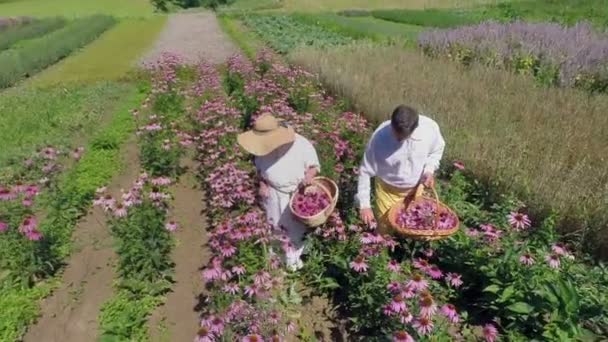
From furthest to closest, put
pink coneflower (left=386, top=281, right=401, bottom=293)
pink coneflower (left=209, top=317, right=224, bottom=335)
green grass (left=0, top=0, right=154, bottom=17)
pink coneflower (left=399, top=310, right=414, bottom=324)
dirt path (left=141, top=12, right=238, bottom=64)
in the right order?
green grass (left=0, top=0, right=154, bottom=17), dirt path (left=141, top=12, right=238, bottom=64), pink coneflower (left=386, top=281, right=401, bottom=293), pink coneflower (left=209, top=317, right=224, bottom=335), pink coneflower (left=399, top=310, right=414, bottom=324)

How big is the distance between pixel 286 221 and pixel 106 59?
15439 mm

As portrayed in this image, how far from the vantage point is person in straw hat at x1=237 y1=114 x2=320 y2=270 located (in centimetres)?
377

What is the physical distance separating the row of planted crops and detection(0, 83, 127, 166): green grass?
4.20m

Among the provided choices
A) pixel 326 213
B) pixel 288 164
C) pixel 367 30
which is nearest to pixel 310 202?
pixel 326 213

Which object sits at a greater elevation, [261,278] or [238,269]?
[261,278]

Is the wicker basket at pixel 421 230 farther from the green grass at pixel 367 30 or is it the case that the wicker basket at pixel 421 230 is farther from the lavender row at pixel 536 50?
the green grass at pixel 367 30

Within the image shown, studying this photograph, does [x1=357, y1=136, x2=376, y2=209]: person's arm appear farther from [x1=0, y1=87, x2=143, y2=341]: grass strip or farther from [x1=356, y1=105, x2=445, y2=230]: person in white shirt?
[x1=0, y1=87, x2=143, y2=341]: grass strip

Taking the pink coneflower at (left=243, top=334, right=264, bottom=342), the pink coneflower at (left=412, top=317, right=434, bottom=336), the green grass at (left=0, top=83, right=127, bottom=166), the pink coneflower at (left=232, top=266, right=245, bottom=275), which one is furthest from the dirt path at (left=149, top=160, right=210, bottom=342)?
the green grass at (left=0, top=83, right=127, bottom=166)

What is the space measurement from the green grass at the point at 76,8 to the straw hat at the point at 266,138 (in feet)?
130

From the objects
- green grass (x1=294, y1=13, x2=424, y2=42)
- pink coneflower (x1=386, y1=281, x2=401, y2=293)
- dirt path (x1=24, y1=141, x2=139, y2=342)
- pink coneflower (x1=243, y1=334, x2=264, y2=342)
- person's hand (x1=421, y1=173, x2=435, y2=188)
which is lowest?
green grass (x1=294, y1=13, x2=424, y2=42)

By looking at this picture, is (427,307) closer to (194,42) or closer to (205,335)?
(205,335)

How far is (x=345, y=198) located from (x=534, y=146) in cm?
232

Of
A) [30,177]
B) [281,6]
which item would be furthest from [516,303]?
[281,6]

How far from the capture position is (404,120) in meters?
3.22
